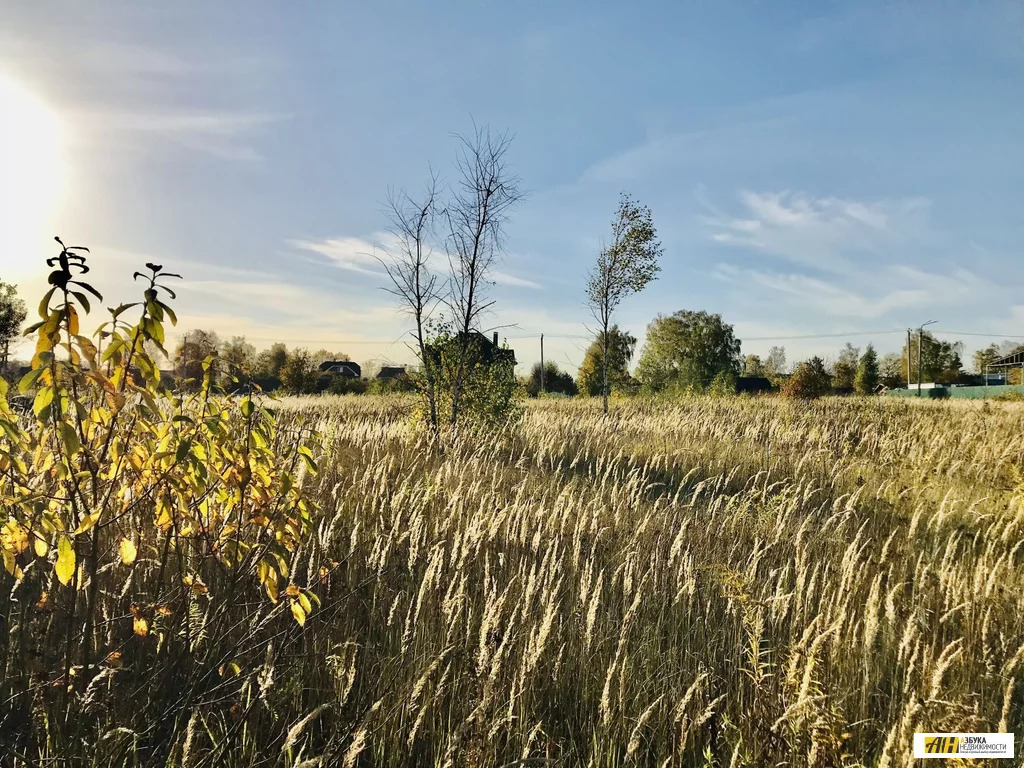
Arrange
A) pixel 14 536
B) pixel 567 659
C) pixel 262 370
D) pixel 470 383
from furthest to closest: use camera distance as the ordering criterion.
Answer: pixel 262 370
pixel 470 383
pixel 567 659
pixel 14 536

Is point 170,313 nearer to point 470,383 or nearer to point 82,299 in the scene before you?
point 82,299

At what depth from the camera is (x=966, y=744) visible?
7.57 ft

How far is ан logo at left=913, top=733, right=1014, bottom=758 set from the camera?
2.27m

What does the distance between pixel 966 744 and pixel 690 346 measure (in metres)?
72.3

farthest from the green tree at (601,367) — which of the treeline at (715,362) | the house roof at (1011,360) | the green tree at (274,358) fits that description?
the house roof at (1011,360)

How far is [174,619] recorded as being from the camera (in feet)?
9.29

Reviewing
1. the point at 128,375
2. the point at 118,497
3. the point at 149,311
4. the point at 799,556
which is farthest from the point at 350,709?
the point at 799,556

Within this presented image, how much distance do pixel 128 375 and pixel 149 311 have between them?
26cm

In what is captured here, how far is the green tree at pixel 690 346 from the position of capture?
68312 mm

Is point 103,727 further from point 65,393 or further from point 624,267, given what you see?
point 624,267

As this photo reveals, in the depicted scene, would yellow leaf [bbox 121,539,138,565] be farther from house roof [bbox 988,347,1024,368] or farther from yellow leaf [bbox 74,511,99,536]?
house roof [bbox 988,347,1024,368]

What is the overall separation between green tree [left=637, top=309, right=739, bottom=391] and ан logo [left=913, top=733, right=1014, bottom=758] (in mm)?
64880

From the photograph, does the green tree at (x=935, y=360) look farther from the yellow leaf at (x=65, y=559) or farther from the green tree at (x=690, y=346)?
the yellow leaf at (x=65, y=559)

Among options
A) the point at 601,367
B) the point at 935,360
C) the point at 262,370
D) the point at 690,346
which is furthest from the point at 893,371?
the point at 262,370
